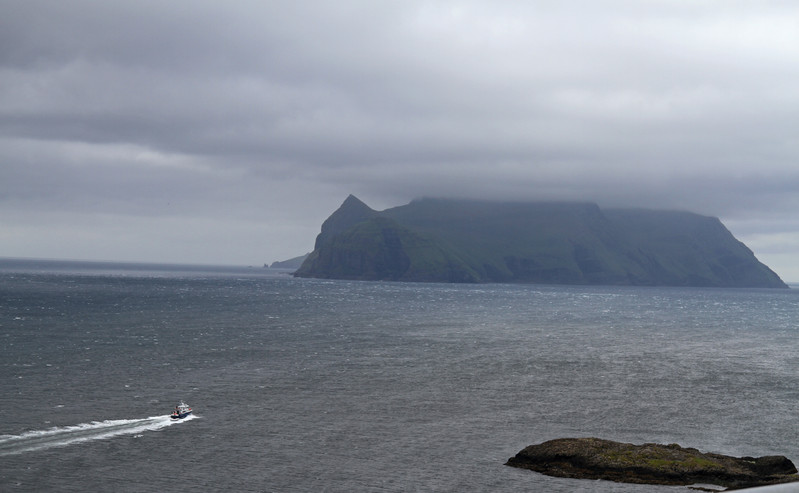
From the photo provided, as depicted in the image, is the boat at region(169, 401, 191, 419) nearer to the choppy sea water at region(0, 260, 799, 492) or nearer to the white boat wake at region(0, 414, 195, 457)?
the white boat wake at region(0, 414, 195, 457)

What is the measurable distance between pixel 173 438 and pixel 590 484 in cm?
3417

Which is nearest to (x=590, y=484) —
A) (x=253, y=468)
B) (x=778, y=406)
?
(x=253, y=468)

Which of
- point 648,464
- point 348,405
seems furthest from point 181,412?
point 648,464

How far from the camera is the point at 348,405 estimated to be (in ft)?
250

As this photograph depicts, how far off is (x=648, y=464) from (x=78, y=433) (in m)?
46.5

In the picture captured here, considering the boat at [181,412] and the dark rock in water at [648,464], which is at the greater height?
the boat at [181,412]

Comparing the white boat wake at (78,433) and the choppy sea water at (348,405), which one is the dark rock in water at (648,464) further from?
the white boat wake at (78,433)

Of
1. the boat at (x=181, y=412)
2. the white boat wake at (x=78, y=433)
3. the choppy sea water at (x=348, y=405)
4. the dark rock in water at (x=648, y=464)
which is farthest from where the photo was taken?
the boat at (x=181, y=412)

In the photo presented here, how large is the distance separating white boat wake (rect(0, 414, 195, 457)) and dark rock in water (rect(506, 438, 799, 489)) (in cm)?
3225

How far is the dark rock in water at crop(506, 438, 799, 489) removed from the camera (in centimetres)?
5234

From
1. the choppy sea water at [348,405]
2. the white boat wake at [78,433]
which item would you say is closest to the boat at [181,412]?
the white boat wake at [78,433]

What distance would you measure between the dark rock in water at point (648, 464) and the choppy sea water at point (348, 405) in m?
2.12

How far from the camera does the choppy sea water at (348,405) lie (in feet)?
172

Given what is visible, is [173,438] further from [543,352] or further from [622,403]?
[543,352]
